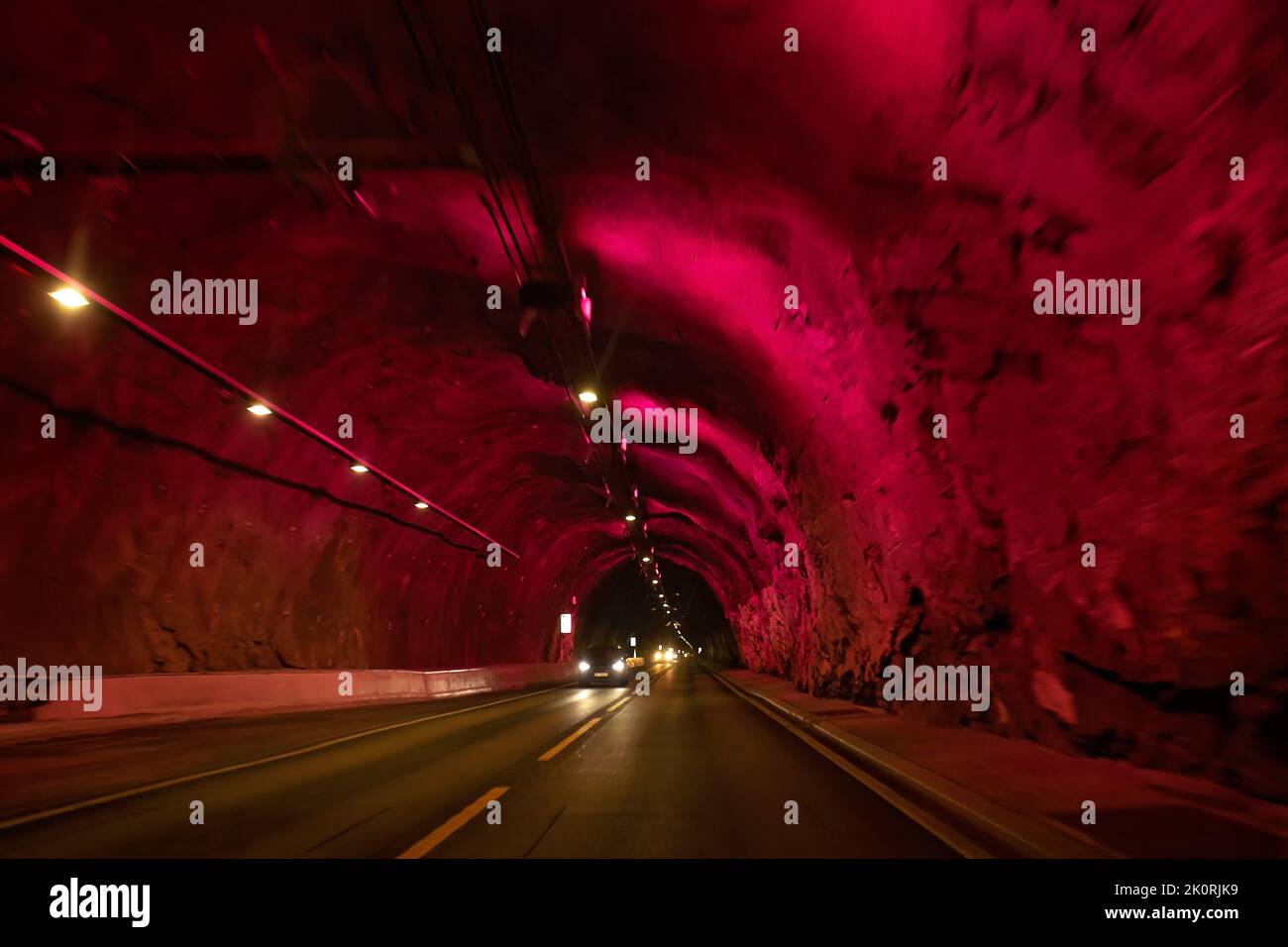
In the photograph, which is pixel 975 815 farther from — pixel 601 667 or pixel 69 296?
pixel 601 667

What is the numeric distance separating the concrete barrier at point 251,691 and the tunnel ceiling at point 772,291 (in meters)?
0.51

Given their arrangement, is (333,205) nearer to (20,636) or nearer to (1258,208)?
(20,636)

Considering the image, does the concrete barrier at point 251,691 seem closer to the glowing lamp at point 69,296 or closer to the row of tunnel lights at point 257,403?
the row of tunnel lights at point 257,403

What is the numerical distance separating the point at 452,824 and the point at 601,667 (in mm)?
30516

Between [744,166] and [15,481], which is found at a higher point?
[744,166]

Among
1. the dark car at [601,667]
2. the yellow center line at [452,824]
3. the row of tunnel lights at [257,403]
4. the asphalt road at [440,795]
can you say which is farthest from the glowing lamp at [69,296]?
the dark car at [601,667]

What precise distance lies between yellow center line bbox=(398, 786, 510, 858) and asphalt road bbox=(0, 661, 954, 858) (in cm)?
2

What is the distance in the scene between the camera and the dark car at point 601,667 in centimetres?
3641

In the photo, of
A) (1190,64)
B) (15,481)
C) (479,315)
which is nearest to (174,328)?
(15,481)

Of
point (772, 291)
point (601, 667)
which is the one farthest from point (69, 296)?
point (601, 667)

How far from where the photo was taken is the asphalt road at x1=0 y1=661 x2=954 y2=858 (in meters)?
5.84

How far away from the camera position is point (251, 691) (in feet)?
58.7
